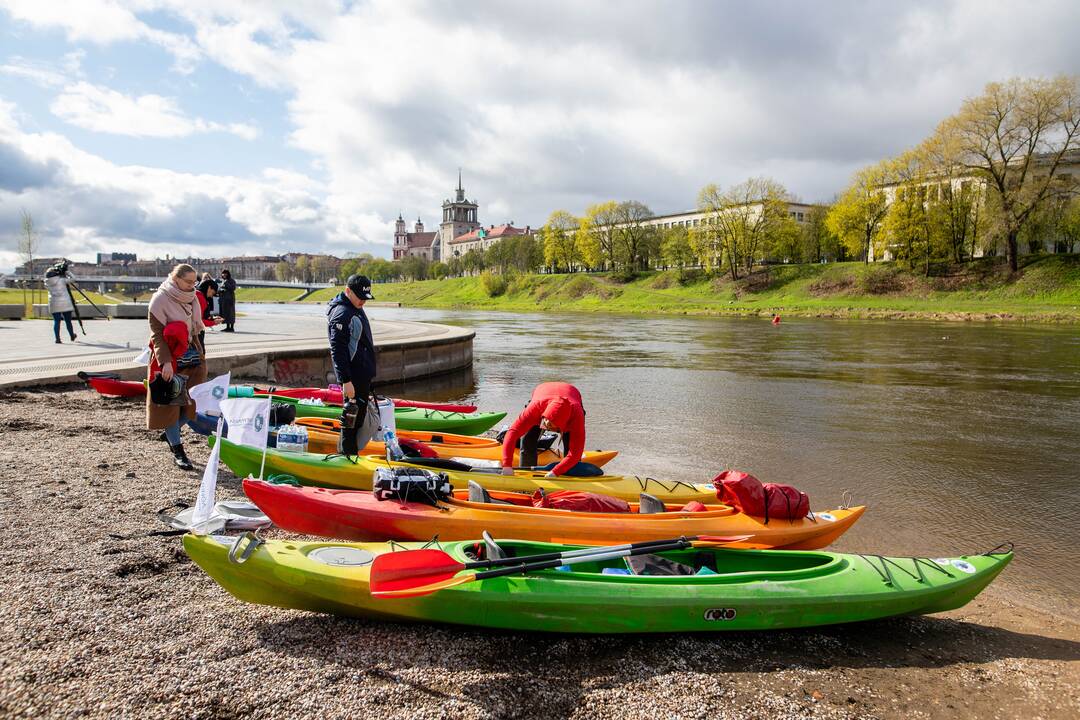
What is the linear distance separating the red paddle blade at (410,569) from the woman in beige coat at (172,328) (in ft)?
11.7

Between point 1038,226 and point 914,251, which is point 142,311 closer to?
point 914,251

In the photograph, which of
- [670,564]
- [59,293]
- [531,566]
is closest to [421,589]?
[531,566]

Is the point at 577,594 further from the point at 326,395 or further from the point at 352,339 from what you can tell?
the point at 326,395

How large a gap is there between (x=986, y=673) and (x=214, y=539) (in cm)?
492

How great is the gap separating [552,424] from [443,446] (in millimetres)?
2145

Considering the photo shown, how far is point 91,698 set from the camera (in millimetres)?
3074

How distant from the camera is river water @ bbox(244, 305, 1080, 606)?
6.70m

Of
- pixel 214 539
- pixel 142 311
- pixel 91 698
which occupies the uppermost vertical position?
pixel 142 311

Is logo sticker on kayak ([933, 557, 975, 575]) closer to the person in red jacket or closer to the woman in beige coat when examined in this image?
the person in red jacket

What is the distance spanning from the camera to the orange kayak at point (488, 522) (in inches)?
196

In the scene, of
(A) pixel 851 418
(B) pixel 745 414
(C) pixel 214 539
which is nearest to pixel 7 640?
(C) pixel 214 539

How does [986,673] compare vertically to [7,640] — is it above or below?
below

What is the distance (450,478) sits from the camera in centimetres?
603

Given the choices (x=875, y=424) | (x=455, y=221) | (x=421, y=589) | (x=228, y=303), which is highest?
(x=455, y=221)
